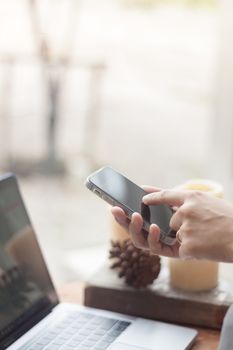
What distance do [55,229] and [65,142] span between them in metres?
0.37

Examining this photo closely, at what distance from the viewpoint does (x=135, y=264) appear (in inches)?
38.5

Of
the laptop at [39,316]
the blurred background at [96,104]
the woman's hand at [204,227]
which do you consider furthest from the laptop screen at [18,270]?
the blurred background at [96,104]

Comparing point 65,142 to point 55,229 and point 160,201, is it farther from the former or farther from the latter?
point 160,201

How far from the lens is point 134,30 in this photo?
1951 millimetres

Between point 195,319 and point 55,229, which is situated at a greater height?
point 195,319

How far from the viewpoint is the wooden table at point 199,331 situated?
3.00 ft

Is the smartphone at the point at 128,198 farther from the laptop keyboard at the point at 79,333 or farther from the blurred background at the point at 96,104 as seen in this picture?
the blurred background at the point at 96,104

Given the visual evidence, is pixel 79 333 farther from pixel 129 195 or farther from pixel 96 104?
pixel 96 104

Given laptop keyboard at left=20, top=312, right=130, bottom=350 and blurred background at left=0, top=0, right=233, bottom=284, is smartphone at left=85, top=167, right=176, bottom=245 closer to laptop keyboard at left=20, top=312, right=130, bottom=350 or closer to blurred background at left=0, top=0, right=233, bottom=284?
laptop keyboard at left=20, top=312, right=130, bottom=350

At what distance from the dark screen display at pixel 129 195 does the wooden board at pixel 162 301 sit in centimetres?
13

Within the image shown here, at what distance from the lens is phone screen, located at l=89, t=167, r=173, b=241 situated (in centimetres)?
87

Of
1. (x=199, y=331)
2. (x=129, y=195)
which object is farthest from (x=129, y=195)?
(x=199, y=331)

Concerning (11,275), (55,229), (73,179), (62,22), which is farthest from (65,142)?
(11,275)

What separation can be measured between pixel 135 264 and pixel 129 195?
14cm
